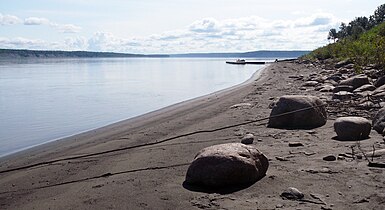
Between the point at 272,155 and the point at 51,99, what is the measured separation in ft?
63.1

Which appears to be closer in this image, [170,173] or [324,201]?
[324,201]


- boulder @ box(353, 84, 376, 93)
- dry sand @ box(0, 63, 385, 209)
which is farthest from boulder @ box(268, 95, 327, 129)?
boulder @ box(353, 84, 376, 93)

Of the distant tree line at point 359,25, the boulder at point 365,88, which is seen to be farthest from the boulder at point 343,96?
the distant tree line at point 359,25

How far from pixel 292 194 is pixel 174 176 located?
1884mm

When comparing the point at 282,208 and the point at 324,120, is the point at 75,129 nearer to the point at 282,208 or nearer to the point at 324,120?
the point at 324,120

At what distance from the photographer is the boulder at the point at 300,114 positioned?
32.5 ft

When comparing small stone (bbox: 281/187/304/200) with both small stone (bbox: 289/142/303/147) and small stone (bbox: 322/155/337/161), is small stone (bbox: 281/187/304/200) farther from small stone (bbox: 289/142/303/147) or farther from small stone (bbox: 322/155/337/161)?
small stone (bbox: 289/142/303/147)

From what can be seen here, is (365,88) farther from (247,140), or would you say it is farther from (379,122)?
(247,140)

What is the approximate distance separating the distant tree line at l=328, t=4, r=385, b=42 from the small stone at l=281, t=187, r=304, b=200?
6506 cm

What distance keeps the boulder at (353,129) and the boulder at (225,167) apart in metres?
2.84

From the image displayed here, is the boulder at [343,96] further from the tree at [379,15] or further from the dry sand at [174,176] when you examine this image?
the tree at [379,15]

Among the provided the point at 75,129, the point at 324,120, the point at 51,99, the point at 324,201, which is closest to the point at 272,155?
the point at 324,201

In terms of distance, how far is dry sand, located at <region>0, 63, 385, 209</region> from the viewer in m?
5.34

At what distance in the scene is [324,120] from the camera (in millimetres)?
10078
